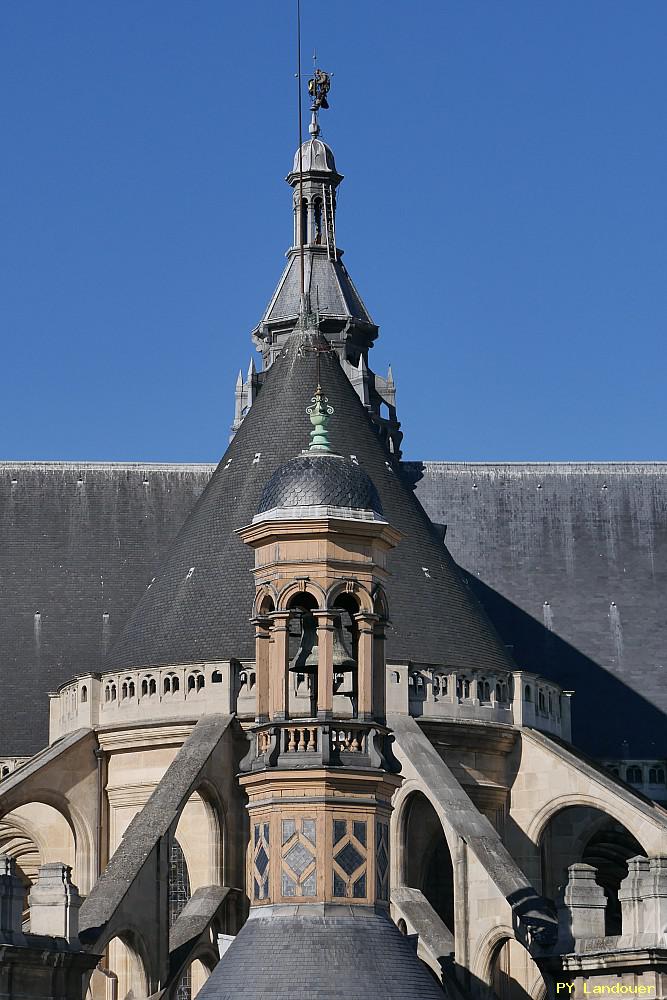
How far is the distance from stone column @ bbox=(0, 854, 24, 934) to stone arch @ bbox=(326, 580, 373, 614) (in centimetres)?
729

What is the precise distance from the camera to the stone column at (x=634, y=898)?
28531 millimetres

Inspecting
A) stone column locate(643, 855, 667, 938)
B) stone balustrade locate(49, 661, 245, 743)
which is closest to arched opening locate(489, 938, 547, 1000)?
stone balustrade locate(49, 661, 245, 743)

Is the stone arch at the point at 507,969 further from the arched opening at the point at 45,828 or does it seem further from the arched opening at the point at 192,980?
the arched opening at the point at 45,828

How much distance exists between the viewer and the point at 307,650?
2528cm

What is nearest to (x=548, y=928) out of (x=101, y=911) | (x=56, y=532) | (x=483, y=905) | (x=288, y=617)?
(x=483, y=905)

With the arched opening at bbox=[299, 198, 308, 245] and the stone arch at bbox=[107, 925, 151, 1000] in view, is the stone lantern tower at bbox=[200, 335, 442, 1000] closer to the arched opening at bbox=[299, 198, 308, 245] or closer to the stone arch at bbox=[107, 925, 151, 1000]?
the stone arch at bbox=[107, 925, 151, 1000]

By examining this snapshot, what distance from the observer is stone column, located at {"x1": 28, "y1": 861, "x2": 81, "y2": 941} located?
101 feet

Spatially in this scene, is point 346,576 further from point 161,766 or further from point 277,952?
point 161,766

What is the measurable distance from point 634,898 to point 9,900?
7631 mm

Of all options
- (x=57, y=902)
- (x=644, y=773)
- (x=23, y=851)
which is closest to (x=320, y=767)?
(x=57, y=902)

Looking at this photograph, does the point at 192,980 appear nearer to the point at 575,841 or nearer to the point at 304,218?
the point at 575,841

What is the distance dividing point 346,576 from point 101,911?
10.0 metres

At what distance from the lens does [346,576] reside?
80.7ft

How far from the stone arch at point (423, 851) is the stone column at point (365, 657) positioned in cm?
1107
